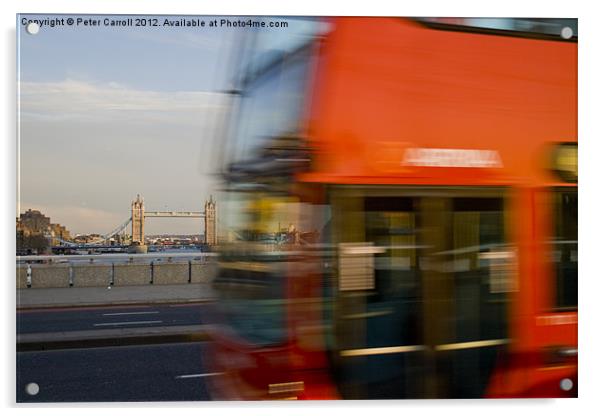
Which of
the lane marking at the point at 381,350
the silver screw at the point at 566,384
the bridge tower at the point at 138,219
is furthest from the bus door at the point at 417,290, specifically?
the bridge tower at the point at 138,219

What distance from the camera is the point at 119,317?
32.0 feet

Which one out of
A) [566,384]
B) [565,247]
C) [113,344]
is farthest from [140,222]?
[113,344]

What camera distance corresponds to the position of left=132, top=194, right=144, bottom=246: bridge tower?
4.98 m

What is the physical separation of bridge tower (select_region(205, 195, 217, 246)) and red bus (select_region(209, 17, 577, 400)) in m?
0.24

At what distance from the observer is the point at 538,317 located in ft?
13.3

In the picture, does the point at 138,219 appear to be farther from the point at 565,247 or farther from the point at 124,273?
the point at 124,273

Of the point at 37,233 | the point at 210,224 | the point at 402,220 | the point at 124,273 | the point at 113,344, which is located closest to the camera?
the point at 402,220

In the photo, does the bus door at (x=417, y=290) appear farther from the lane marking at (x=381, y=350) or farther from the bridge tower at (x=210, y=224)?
the bridge tower at (x=210, y=224)

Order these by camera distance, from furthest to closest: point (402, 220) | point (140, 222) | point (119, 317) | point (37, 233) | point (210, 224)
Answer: point (119, 317)
point (140, 222)
point (37, 233)
point (210, 224)
point (402, 220)

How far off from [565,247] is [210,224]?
2312 mm

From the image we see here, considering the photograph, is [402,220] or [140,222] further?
[140,222]
